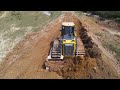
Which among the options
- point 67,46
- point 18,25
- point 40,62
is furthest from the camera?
point 18,25

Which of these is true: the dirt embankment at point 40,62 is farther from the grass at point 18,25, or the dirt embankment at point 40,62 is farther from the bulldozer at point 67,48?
the grass at point 18,25

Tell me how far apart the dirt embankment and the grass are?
3.98ft

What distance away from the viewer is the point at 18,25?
99.7ft

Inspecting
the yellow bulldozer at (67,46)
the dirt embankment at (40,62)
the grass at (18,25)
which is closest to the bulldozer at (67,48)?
the yellow bulldozer at (67,46)

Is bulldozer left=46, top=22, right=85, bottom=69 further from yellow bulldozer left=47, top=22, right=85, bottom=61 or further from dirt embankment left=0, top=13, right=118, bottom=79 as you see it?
dirt embankment left=0, top=13, right=118, bottom=79

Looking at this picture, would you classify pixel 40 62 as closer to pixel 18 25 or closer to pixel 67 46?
pixel 67 46

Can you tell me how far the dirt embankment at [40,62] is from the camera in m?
16.5

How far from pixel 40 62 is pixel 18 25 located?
485 inches

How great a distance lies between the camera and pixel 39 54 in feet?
68.1

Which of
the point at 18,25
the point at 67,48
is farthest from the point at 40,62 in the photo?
the point at 18,25

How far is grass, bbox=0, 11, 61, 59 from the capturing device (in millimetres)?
25844

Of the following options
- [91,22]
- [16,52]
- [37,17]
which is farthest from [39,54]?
[37,17]

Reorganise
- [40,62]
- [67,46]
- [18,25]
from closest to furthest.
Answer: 1. [67,46]
2. [40,62]
3. [18,25]
